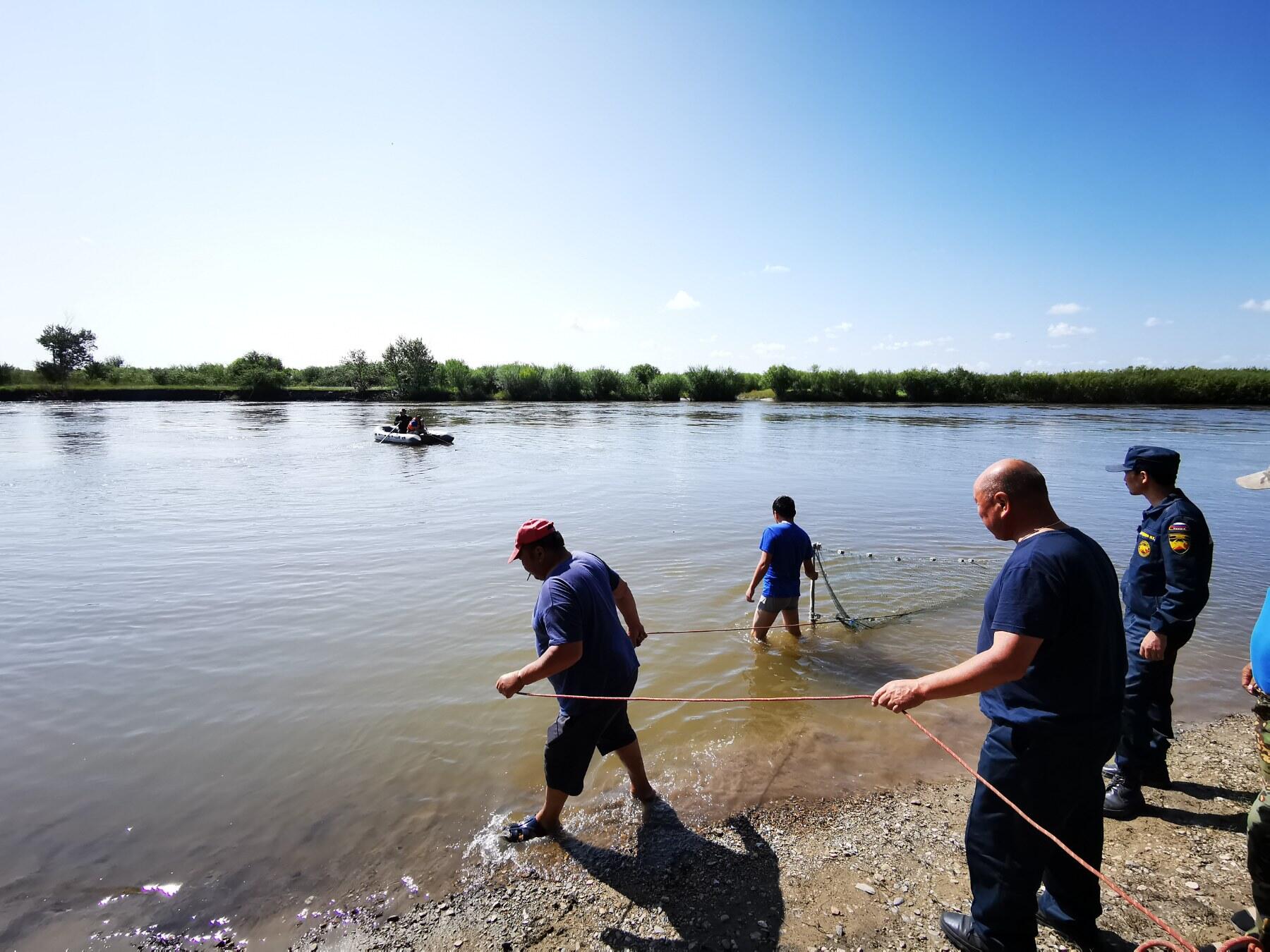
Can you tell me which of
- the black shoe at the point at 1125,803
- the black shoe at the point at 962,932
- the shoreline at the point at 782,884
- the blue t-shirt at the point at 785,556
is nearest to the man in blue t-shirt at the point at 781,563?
the blue t-shirt at the point at 785,556

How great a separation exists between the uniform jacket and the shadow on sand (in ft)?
9.63

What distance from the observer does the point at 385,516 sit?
15.6 m

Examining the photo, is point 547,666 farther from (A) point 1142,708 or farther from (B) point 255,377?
(B) point 255,377

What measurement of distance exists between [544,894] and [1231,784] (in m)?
4.85

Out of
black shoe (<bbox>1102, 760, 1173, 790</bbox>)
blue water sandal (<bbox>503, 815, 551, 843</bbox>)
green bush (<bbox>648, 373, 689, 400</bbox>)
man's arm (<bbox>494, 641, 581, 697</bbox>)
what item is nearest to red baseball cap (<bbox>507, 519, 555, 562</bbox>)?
man's arm (<bbox>494, 641, 581, 697</bbox>)

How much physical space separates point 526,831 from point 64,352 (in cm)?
10950

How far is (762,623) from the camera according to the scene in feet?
24.2

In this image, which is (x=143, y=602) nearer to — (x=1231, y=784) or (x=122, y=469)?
(x=1231, y=784)

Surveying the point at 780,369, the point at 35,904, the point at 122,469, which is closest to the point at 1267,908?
the point at 35,904

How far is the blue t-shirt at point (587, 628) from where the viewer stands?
12.4ft

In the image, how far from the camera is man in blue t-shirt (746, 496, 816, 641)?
698 cm

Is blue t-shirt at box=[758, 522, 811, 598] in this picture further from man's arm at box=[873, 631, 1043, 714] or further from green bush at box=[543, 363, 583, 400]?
green bush at box=[543, 363, 583, 400]

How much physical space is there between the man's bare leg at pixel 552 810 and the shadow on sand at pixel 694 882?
0.13 metres

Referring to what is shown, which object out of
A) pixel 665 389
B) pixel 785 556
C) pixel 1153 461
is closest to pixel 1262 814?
pixel 1153 461
